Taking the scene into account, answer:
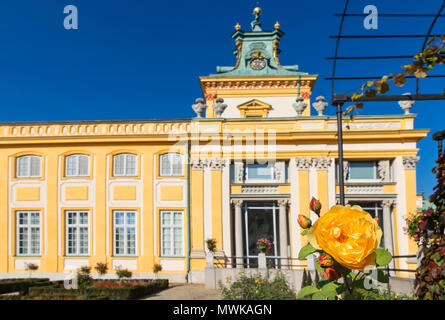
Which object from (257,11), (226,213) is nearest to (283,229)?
(226,213)

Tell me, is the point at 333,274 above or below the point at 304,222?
below

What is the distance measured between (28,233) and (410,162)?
18.1m

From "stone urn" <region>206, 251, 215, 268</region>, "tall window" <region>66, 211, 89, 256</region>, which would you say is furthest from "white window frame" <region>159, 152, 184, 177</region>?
"stone urn" <region>206, 251, 215, 268</region>

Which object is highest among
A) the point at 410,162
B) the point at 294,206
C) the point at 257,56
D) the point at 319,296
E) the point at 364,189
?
the point at 257,56

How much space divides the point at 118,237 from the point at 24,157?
20.1 feet

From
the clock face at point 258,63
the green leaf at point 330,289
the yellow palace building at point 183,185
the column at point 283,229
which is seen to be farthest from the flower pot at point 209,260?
the green leaf at point 330,289

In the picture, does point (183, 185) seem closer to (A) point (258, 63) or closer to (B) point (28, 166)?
(B) point (28, 166)

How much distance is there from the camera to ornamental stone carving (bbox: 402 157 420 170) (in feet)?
66.3

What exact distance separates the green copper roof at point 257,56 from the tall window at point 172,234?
9.28 m

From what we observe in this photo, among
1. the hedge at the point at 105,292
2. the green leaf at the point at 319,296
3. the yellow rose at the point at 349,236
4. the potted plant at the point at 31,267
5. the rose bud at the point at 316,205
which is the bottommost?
the hedge at the point at 105,292

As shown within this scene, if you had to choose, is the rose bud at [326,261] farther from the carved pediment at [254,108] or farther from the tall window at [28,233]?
the carved pediment at [254,108]

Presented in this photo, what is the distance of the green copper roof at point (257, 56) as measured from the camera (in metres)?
26.4

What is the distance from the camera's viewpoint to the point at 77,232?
21312 mm

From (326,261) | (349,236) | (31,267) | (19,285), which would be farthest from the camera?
(31,267)
